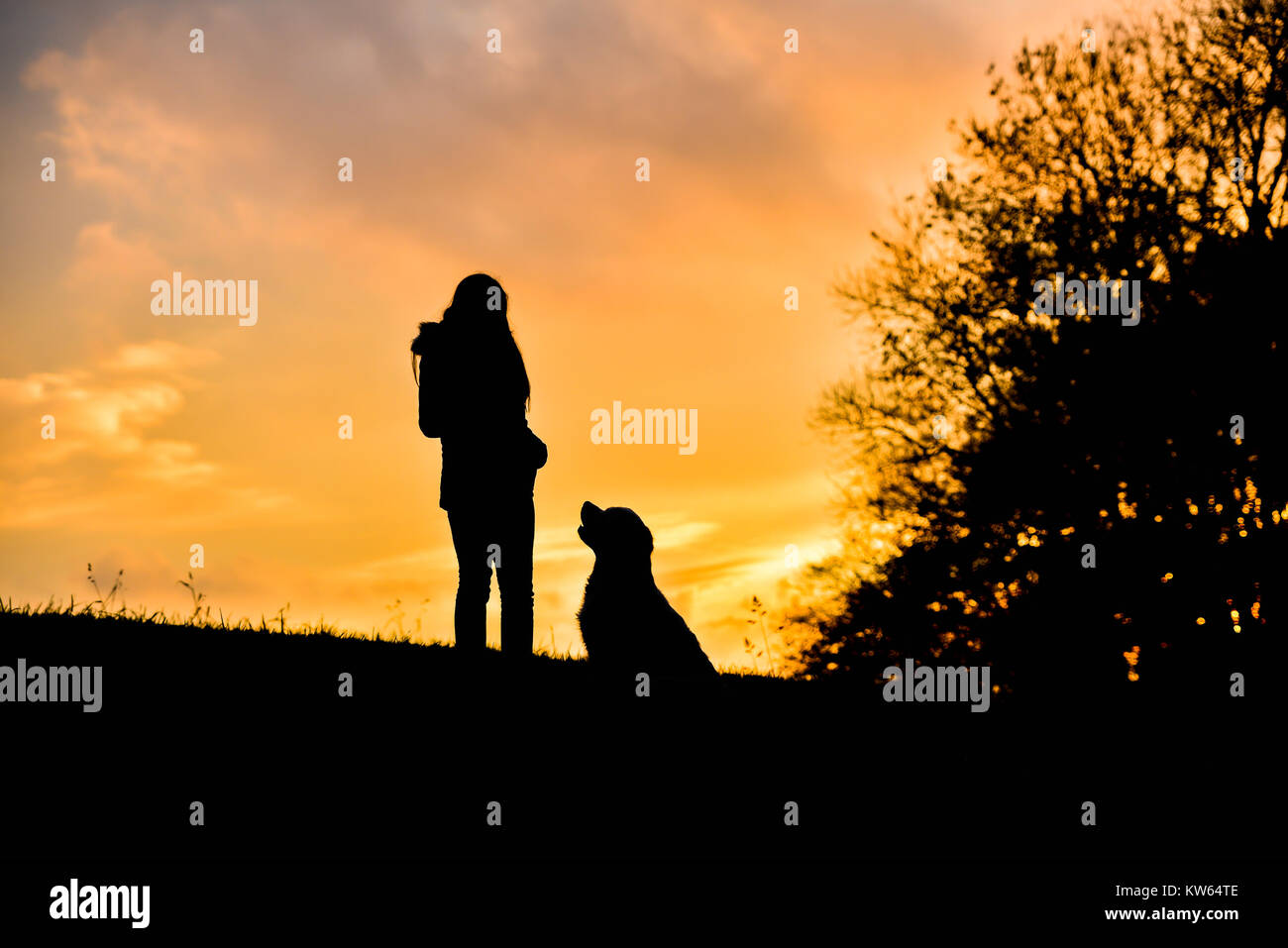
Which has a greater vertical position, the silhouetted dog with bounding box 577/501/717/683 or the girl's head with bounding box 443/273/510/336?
the girl's head with bounding box 443/273/510/336

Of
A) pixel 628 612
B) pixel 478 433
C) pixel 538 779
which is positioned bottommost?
pixel 538 779

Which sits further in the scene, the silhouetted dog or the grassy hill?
the silhouetted dog

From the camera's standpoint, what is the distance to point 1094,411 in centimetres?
1238

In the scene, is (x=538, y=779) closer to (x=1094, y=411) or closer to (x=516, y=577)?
(x=516, y=577)

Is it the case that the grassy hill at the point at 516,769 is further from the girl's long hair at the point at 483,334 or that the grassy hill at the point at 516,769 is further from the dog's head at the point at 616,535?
the girl's long hair at the point at 483,334

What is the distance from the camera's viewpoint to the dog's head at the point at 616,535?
26.1 ft

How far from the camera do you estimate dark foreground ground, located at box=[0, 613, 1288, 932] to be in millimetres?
3736

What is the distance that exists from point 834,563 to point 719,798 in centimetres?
1021

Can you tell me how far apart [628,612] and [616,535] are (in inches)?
28.6

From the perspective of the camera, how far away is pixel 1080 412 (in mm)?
12469

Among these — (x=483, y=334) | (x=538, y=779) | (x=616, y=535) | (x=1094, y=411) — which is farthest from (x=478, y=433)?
(x=1094, y=411)

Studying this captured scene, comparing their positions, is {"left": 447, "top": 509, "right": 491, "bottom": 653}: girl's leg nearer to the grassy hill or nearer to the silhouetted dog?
the grassy hill

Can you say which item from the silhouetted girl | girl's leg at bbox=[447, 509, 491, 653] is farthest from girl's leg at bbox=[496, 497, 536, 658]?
girl's leg at bbox=[447, 509, 491, 653]

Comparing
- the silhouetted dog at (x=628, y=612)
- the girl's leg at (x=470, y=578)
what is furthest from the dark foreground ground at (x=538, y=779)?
the silhouetted dog at (x=628, y=612)
